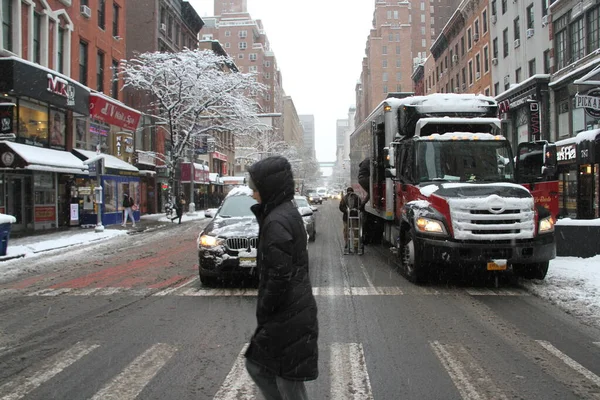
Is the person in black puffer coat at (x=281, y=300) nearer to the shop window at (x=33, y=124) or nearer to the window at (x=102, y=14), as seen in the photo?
the shop window at (x=33, y=124)

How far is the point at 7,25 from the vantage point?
19.6 meters

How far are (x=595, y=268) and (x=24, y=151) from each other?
19.1 meters

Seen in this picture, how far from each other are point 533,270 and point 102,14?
93.0 ft

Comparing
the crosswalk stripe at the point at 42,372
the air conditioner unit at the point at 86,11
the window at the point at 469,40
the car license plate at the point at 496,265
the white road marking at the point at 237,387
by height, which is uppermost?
the window at the point at 469,40

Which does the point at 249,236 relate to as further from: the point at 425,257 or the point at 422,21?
the point at 422,21

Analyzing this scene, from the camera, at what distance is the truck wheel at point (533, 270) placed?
8578 mm

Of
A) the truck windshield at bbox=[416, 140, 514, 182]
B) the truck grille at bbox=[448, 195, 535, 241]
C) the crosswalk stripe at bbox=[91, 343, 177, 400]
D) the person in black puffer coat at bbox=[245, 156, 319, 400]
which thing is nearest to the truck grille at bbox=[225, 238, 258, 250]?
the crosswalk stripe at bbox=[91, 343, 177, 400]

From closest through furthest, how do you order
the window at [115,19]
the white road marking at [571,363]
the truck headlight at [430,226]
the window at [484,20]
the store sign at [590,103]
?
the white road marking at [571,363]
the truck headlight at [430,226]
the store sign at [590,103]
the window at [115,19]
the window at [484,20]

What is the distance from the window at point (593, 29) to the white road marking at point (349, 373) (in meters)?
20.9

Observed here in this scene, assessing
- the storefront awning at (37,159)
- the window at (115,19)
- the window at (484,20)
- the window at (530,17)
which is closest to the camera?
the storefront awning at (37,159)

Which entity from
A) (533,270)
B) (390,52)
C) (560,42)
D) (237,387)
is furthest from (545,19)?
(390,52)

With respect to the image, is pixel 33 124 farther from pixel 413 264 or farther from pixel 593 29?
pixel 593 29

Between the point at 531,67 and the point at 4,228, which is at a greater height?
the point at 531,67

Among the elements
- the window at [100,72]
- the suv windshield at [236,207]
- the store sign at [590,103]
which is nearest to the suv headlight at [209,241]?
the suv windshield at [236,207]
